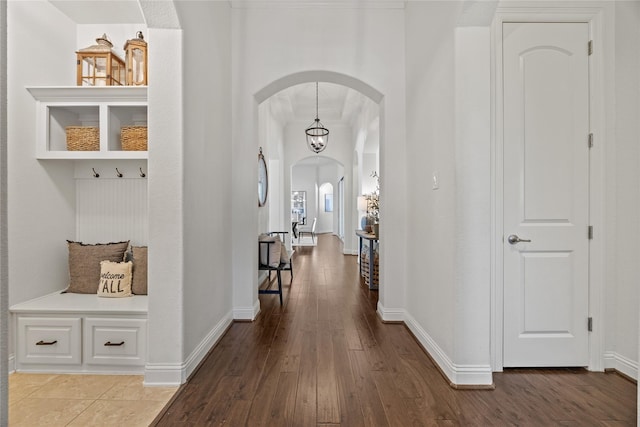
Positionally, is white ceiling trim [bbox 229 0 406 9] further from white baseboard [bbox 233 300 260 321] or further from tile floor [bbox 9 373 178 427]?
tile floor [bbox 9 373 178 427]

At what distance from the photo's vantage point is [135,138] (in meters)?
2.47

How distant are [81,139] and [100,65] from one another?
0.65m

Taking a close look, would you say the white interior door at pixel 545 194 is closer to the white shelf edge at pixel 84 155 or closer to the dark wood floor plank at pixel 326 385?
the dark wood floor plank at pixel 326 385

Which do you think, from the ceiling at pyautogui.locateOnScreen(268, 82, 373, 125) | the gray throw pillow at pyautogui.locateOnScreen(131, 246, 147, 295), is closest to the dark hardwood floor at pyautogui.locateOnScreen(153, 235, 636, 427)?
the gray throw pillow at pyautogui.locateOnScreen(131, 246, 147, 295)

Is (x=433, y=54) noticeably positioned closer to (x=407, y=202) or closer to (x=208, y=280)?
(x=407, y=202)

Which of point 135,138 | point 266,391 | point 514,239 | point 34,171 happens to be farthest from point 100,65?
point 514,239

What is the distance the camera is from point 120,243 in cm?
274

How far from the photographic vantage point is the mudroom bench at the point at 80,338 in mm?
2277

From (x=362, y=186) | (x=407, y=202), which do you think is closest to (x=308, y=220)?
(x=362, y=186)

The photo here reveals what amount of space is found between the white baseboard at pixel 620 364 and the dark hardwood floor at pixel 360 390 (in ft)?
0.22

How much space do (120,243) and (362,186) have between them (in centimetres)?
613

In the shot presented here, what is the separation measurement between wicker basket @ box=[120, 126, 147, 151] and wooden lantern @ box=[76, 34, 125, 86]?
46 cm

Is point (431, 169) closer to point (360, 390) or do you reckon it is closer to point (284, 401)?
point (360, 390)

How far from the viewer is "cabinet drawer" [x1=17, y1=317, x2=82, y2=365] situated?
2.28 metres
